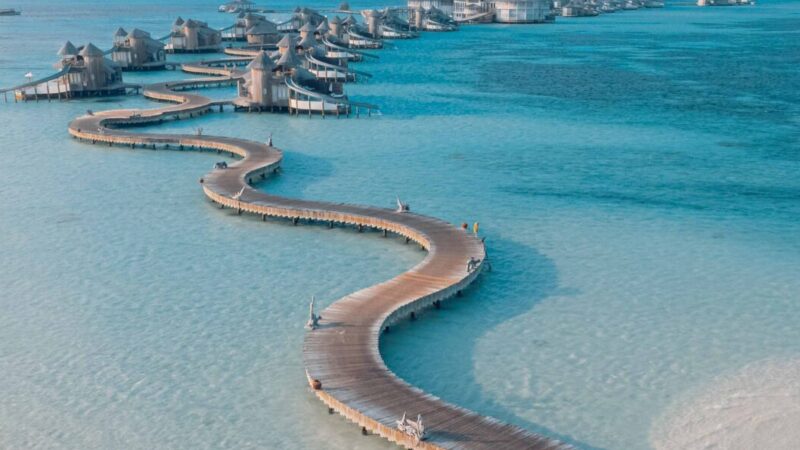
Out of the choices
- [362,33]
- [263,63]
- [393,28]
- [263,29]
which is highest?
[263,29]

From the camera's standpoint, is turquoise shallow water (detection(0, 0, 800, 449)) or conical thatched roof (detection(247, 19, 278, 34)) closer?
turquoise shallow water (detection(0, 0, 800, 449))

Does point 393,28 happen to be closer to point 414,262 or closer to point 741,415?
point 414,262

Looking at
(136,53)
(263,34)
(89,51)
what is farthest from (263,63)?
(263,34)

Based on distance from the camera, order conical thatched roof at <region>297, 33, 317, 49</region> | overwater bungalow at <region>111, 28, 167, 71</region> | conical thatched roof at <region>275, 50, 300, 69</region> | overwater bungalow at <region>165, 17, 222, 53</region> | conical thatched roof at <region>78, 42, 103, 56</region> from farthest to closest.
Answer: overwater bungalow at <region>165, 17, 222, 53</region> → overwater bungalow at <region>111, 28, 167, 71</region> → conical thatched roof at <region>297, 33, 317, 49</region> → conical thatched roof at <region>78, 42, 103, 56</region> → conical thatched roof at <region>275, 50, 300, 69</region>

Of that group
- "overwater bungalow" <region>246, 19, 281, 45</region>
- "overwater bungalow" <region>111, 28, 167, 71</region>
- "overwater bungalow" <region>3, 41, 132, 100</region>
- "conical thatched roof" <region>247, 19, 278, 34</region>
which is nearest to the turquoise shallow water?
"overwater bungalow" <region>3, 41, 132, 100</region>

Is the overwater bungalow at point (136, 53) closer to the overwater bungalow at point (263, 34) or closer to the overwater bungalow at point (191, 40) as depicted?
the overwater bungalow at point (191, 40)

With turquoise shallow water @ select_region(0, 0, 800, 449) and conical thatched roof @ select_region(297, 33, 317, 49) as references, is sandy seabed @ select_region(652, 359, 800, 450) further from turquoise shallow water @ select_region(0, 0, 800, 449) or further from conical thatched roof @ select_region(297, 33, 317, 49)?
conical thatched roof @ select_region(297, 33, 317, 49)
